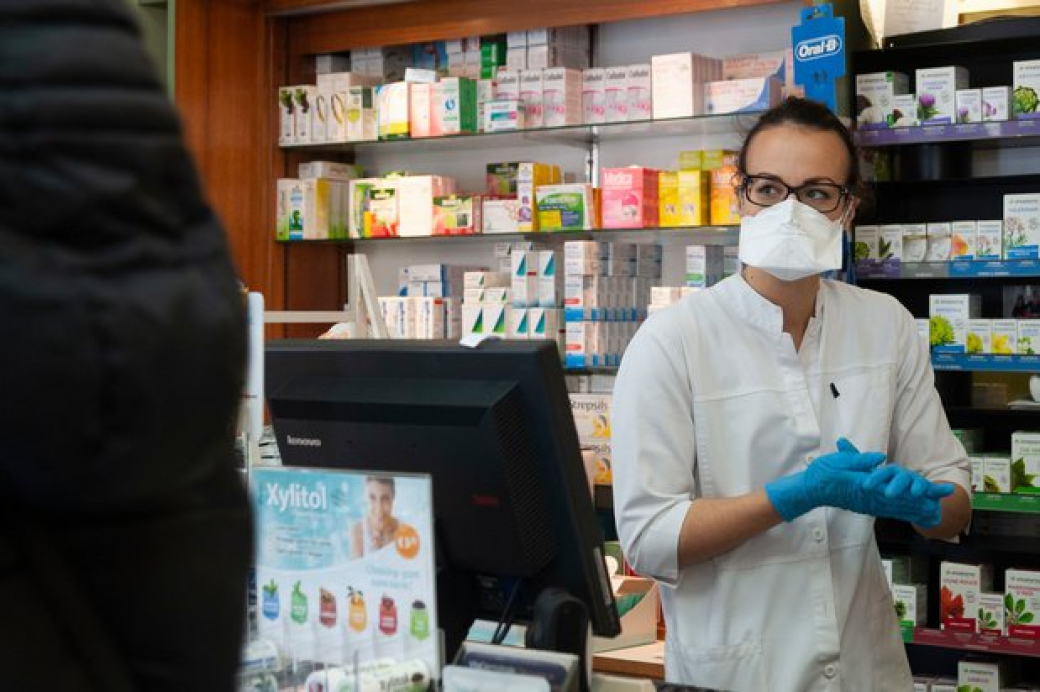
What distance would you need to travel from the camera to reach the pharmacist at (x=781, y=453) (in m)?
2.33

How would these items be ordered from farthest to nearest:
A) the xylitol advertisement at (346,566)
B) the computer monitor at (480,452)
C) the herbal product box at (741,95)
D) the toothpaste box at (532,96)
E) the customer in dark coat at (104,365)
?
the toothpaste box at (532,96), the herbal product box at (741,95), the computer monitor at (480,452), the xylitol advertisement at (346,566), the customer in dark coat at (104,365)

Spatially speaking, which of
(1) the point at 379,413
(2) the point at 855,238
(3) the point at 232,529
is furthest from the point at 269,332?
(3) the point at 232,529

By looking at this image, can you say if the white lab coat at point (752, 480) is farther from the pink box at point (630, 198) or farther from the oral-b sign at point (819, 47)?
the pink box at point (630, 198)

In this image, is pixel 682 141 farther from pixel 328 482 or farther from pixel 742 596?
pixel 328 482

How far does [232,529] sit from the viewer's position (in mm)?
773

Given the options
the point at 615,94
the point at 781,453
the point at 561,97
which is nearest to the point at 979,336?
the point at 615,94

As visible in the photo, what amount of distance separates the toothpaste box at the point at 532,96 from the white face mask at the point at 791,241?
9.59 ft

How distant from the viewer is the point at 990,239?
4.45m

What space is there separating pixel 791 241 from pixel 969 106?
2253 millimetres

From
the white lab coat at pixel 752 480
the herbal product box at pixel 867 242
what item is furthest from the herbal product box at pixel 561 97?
the white lab coat at pixel 752 480

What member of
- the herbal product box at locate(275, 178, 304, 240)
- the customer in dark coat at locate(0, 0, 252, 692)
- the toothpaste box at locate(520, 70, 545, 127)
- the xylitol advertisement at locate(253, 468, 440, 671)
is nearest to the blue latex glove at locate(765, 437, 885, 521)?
the xylitol advertisement at locate(253, 468, 440, 671)

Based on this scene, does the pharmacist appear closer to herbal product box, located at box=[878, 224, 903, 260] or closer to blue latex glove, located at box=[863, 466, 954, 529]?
blue latex glove, located at box=[863, 466, 954, 529]

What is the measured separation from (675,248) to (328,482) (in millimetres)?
3957

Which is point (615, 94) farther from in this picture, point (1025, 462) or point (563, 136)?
point (1025, 462)
